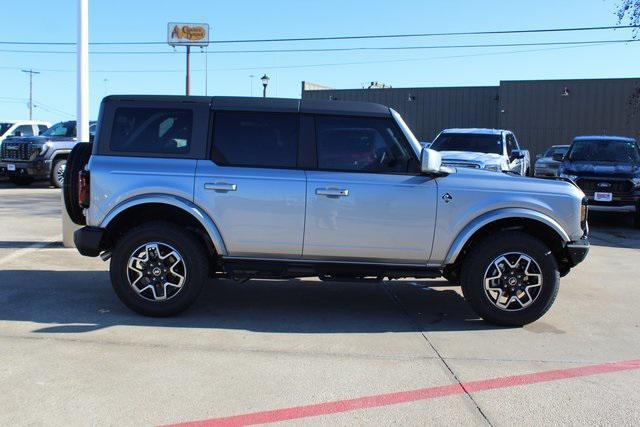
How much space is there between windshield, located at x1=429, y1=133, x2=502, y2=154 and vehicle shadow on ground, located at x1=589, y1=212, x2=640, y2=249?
2752 millimetres

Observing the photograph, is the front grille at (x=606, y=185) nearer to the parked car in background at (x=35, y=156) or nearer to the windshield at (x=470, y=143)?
the windshield at (x=470, y=143)

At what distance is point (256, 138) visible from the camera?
18.1 feet

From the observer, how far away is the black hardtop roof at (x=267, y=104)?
5.51m

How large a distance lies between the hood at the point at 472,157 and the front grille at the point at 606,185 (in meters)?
1.99

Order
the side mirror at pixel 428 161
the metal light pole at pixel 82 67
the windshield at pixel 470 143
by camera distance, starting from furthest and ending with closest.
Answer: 1. the windshield at pixel 470 143
2. the metal light pole at pixel 82 67
3. the side mirror at pixel 428 161

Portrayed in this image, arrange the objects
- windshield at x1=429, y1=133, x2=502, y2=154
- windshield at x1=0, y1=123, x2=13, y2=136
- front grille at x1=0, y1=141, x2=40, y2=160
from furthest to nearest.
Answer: windshield at x1=0, y1=123, x2=13, y2=136 < front grille at x1=0, y1=141, x2=40, y2=160 < windshield at x1=429, y1=133, x2=502, y2=154

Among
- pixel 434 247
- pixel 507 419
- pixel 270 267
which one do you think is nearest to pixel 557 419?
pixel 507 419

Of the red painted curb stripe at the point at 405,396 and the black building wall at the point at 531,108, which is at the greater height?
the black building wall at the point at 531,108

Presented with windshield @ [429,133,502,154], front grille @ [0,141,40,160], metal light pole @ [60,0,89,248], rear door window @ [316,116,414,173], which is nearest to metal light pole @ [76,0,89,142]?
metal light pole @ [60,0,89,248]

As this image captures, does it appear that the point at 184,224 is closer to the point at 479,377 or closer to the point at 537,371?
the point at 479,377

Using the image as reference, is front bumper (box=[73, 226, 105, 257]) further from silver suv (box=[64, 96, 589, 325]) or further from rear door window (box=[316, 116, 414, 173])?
rear door window (box=[316, 116, 414, 173])

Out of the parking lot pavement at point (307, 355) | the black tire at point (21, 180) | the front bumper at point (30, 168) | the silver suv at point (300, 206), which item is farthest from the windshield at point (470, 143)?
the black tire at point (21, 180)

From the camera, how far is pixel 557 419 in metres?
3.68

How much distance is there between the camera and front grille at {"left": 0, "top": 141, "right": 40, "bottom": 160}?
17.2 meters
